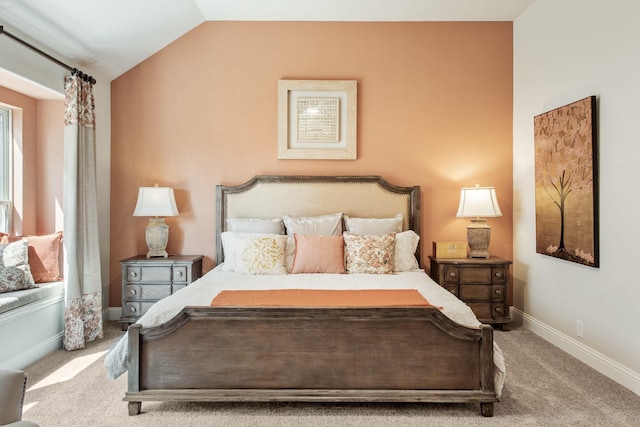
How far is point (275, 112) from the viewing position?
4121 millimetres

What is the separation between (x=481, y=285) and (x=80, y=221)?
12.0 ft

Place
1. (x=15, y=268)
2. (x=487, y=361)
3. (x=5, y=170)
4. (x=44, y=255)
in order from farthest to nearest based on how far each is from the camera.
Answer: (x=5, y=170)
(x=44, y=255)
(x=15, y=268)
(x=487, y=361)

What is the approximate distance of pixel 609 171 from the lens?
282 centimetres

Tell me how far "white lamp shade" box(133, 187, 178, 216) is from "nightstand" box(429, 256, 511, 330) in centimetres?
266

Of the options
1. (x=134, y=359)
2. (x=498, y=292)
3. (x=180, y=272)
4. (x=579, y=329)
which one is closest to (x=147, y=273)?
(x=180, y=272)

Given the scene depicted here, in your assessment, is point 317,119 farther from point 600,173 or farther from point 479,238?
point 600,173

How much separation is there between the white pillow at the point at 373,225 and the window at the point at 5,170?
3.03 m

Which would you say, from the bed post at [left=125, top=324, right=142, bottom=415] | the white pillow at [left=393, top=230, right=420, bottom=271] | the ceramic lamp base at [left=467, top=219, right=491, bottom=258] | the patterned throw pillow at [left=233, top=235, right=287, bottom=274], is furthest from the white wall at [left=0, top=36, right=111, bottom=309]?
the ceramic lamp base at [left=467, top=219, right=491, bottom=258]

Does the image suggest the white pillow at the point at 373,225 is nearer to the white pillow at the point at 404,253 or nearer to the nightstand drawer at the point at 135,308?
the white pillow at the point at 404,253

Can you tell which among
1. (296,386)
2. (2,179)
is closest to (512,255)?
(296,386)

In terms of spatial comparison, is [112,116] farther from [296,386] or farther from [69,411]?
[296,386]

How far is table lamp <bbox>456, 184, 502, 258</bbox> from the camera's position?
3.79 m

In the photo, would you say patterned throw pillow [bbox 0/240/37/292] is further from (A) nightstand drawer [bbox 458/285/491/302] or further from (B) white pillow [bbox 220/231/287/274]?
(A) nightstand drawer [bbox 458/285/491/302]

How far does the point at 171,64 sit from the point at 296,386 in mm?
3450
